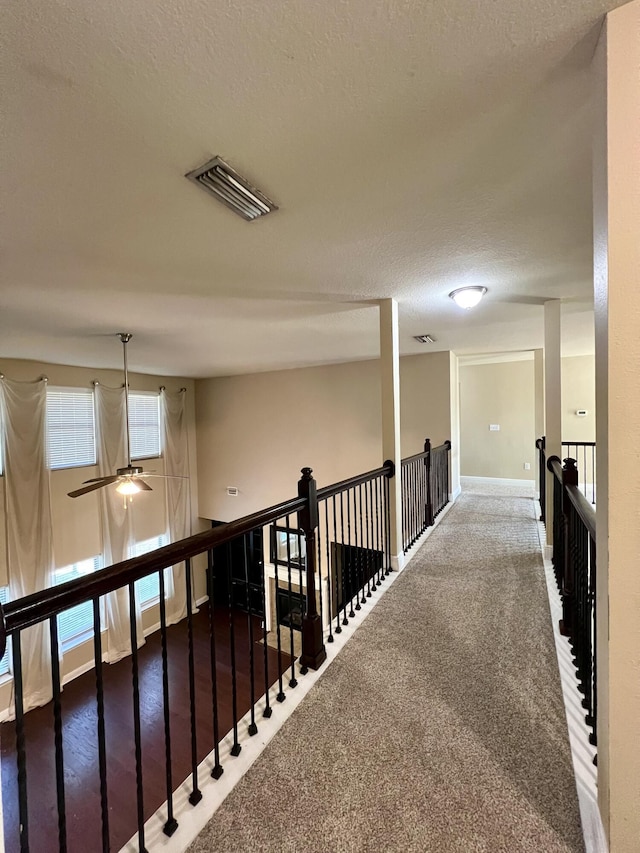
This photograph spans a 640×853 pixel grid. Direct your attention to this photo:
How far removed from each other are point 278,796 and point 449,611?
1598 millimetres

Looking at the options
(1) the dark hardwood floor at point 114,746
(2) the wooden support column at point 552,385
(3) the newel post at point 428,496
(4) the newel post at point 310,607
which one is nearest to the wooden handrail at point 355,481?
(4) the newel post at point 310,607

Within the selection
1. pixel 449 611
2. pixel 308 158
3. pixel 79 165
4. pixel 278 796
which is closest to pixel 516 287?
pixel 308 158

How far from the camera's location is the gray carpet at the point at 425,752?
1.21 meters

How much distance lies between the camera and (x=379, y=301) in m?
3.27

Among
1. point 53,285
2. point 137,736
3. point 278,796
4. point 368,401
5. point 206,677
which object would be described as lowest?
point 206,677

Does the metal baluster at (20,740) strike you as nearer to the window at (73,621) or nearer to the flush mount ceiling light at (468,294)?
the flush mount ceiling light at (468,294)

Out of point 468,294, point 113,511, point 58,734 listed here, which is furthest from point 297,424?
point 58,734

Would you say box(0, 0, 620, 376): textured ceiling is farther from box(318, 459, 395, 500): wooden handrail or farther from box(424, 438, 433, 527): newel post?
box(424, 438, 433, 527): newel post

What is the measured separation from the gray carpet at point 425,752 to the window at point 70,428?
222 inches

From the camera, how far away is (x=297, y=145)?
4.57ft

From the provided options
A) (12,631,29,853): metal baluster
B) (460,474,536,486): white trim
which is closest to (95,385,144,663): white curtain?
(12,631,29,853): metal baluster

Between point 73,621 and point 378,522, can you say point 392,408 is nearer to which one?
point 378,522

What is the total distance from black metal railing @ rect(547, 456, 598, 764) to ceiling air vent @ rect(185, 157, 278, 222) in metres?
1.91

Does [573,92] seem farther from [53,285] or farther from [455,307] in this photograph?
[53,285]
